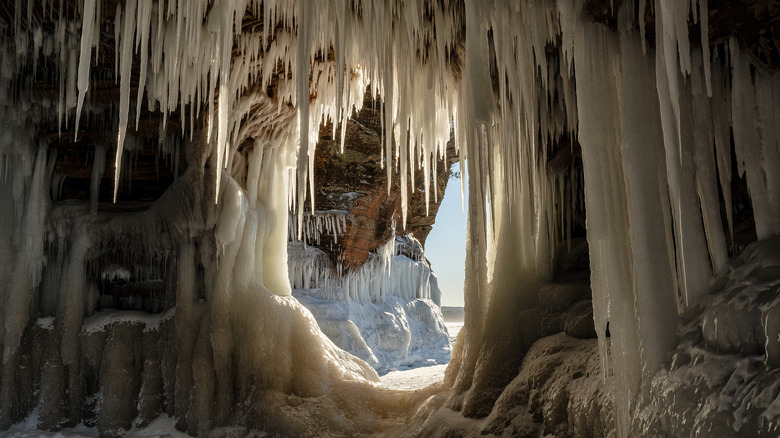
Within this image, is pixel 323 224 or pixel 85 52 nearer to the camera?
pixel 85 52

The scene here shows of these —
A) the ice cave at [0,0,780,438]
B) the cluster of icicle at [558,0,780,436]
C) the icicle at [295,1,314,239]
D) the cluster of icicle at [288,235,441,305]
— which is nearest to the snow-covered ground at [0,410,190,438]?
the ice cave at [0,0,780,438]

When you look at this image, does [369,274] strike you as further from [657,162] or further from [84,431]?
[657,162]

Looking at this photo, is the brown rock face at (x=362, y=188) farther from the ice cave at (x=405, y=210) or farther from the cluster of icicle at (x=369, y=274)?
the cluster of icicle at (x=369, y=274)

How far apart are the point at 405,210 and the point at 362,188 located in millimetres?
4990

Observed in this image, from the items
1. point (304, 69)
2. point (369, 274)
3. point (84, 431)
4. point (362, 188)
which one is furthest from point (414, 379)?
point (304, 69)

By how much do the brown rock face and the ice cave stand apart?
27cm

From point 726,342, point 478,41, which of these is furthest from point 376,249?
point 726,342

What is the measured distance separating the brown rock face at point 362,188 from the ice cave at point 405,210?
274 mm

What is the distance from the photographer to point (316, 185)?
11.1 meters

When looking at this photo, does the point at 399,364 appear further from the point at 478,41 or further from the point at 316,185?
the point at 478,41

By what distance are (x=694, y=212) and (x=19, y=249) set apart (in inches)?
292

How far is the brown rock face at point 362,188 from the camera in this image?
9.62 m

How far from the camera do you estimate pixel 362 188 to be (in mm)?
11336

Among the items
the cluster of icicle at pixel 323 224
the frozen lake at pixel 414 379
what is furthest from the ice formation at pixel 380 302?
the frozen lake at pixel 414 379
